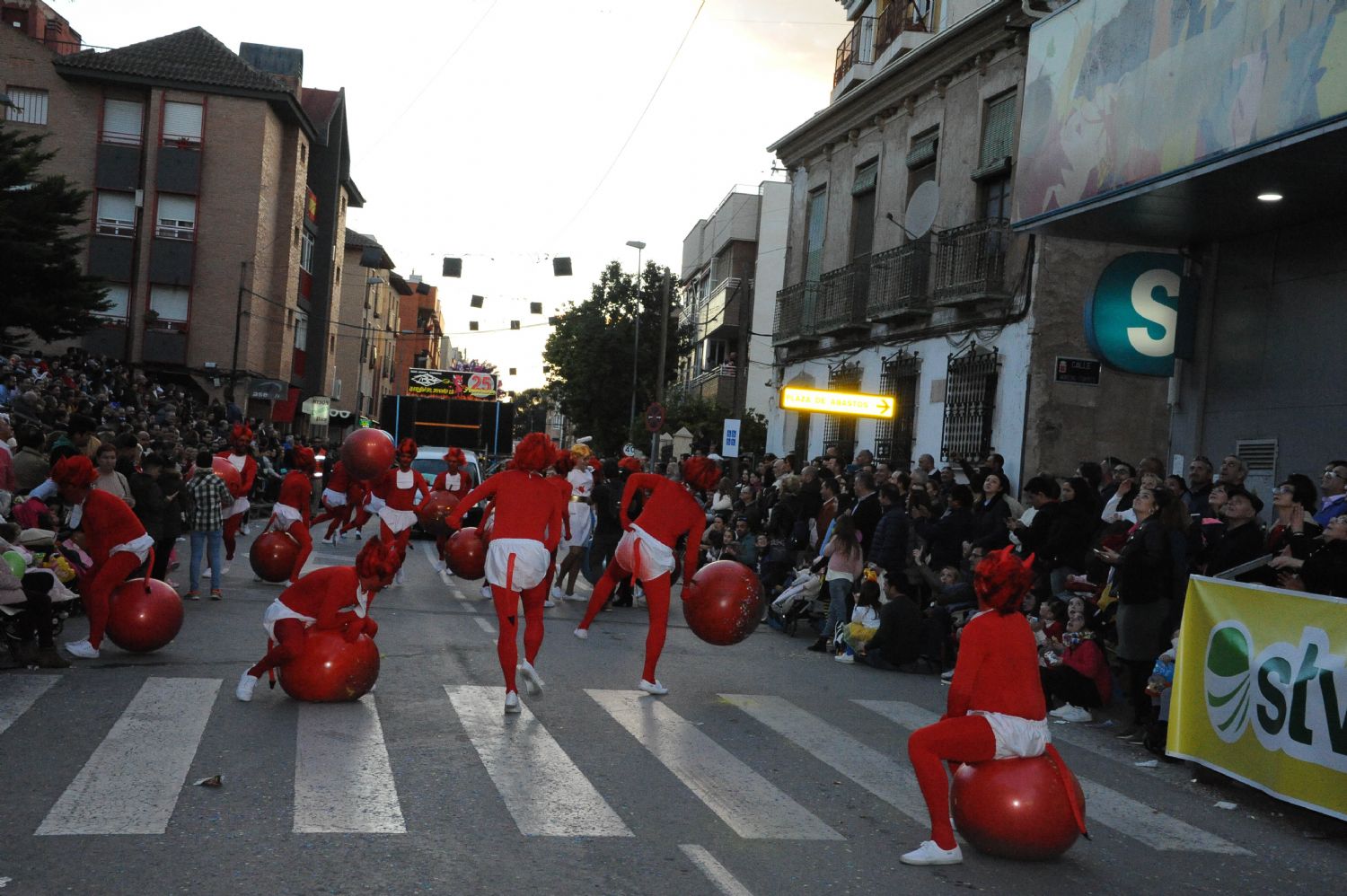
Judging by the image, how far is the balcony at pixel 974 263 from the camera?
21.8 metres

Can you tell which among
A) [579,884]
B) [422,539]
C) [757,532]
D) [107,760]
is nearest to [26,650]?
[107,760]

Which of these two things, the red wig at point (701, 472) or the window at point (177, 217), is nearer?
the red wig at point (701, 472)

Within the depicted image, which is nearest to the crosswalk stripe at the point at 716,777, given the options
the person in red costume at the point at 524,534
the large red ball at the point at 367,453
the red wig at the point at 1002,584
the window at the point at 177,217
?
the person in red costume at the point at 524,534

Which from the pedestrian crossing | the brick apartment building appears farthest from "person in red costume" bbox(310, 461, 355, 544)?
the brick apartment building

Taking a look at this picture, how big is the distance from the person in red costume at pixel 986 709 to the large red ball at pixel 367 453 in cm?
919

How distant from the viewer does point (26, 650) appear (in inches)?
386

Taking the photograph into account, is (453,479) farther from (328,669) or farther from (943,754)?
(943,754)

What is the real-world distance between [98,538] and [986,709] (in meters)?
6.95

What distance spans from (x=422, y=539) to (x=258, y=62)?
3812 centimetres

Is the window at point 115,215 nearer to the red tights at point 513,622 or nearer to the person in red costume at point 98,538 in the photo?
the person in red costume at point 98,538

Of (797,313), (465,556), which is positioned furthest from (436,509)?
(797,313)

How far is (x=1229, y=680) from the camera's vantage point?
884 centimetres

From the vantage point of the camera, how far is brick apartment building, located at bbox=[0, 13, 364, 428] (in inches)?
1732

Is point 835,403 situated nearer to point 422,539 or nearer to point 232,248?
point 422,539
